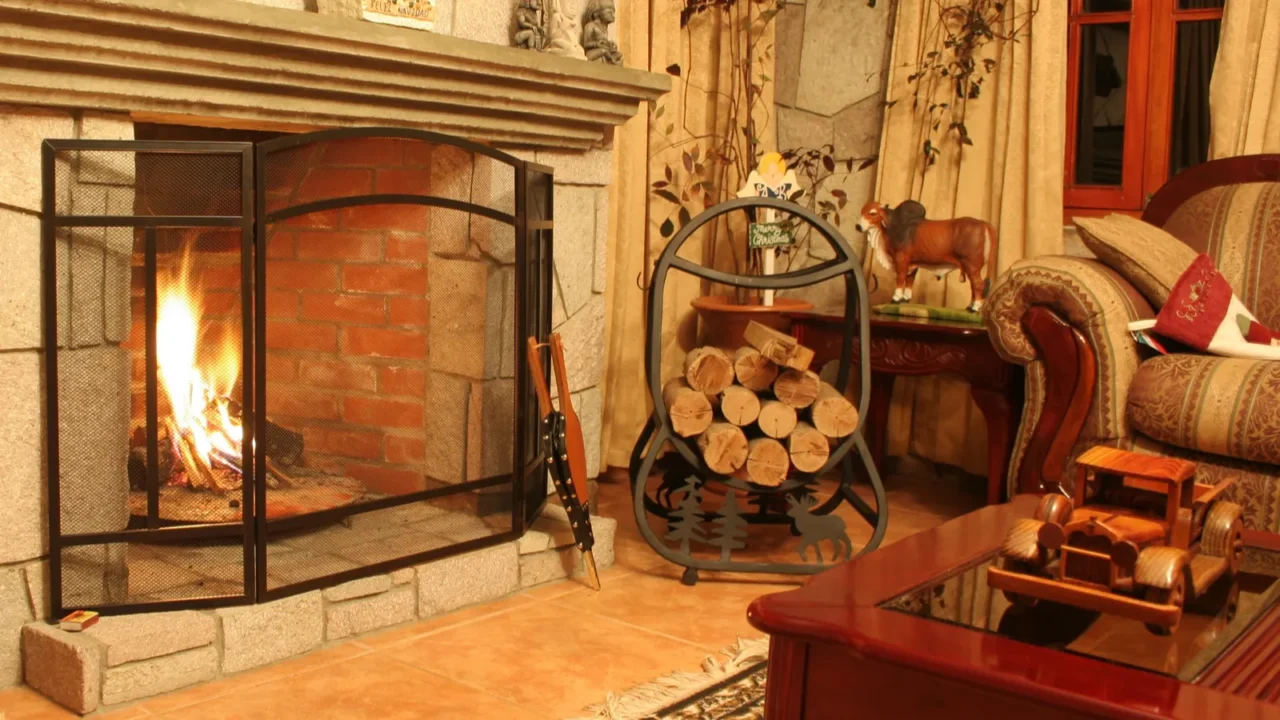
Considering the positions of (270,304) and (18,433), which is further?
(270,304)

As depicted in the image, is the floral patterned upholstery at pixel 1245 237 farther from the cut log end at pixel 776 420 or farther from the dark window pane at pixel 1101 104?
the cut log end at pixel 776 420

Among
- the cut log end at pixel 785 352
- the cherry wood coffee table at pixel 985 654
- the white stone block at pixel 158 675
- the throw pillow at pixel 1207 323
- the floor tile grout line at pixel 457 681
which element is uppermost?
the throw pillow at pixel 1207 323

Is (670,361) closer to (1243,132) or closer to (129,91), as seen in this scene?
(1243,132)

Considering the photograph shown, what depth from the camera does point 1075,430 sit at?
2852mm

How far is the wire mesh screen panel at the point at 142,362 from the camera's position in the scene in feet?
6.89

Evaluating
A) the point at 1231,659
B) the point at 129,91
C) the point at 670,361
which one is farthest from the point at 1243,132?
the point at 129,91

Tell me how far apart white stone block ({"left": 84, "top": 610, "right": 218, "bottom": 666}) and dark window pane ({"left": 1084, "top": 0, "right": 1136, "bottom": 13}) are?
2918 millimetres

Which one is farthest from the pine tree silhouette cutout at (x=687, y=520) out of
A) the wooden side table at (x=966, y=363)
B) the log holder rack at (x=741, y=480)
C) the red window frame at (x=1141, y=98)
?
the red window frame at (x=1141, y=98)

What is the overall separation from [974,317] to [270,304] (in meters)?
1.96

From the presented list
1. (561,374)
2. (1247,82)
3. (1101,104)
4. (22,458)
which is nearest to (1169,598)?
(561,374)

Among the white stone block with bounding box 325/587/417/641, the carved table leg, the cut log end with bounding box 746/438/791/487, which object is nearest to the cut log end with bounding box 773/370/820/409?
the cut log end with bounding box 746/438/791/487

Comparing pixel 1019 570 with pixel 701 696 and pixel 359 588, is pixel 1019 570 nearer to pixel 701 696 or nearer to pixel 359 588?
pixel 701 696

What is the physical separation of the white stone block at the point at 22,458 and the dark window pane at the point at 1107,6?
297 centimetres

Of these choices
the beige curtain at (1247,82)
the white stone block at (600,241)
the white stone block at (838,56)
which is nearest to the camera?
the white stone block at (600,241)
